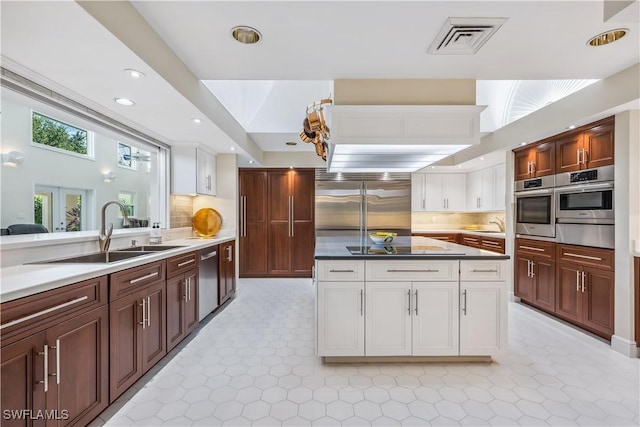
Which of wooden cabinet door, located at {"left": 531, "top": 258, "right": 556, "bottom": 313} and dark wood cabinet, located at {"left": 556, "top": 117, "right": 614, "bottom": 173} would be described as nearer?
dark wood cabinet, located at {"left": 556, "top": 117, "right": 614, "bottom": 173}

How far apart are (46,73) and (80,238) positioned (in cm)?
116

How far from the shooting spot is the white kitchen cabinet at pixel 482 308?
236 centimetres

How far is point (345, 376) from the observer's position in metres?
2.22

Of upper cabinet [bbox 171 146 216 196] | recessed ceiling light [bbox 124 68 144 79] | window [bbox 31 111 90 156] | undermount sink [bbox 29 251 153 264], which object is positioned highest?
window [bbox 31 111 90 156]

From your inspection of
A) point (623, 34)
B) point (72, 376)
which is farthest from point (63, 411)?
point (623, 34)

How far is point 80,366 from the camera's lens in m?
1.55

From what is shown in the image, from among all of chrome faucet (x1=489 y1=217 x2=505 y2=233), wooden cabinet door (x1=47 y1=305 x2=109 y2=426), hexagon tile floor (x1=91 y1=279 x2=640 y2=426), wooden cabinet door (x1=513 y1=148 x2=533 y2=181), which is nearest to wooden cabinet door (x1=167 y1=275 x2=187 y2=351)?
hexagon tile floor (x1=91 y1=279 x2=640 y2=426)

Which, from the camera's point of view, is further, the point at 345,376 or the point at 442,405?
the point at 345,376

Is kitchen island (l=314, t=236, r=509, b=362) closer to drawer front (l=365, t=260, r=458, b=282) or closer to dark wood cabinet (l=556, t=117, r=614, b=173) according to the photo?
drawer front (l=365, t=260, r=458, b=282)

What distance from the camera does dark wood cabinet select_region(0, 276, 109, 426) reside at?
1221mm

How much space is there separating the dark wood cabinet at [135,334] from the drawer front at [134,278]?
0.03 meters

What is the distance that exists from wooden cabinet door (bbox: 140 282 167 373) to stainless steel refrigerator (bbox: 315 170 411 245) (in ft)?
11.0

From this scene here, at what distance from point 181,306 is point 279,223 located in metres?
2.97

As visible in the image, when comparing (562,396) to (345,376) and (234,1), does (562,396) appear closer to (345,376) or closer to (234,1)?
(345,376)
